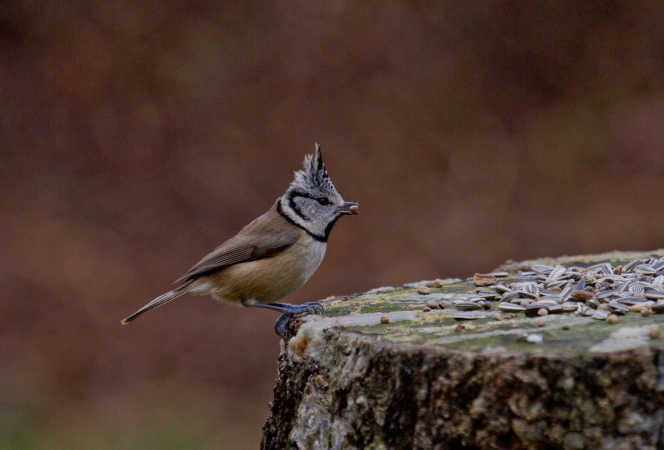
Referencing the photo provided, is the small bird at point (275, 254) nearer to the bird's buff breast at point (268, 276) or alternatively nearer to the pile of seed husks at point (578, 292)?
the bird's buff breast at point (268, 276)

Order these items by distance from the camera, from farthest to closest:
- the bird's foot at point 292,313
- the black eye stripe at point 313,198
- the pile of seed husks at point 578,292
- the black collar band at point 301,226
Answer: the black eye stripe at point 313,198 → the black collar band at point 301,226 → the bird's foot at point 292,313 → the pile of seed husks at point 578,292

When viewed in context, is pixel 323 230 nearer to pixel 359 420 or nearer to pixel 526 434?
pixel 359 420

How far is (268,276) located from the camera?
3.48 m

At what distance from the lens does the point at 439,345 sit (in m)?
2.30

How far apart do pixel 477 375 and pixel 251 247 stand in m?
1.63

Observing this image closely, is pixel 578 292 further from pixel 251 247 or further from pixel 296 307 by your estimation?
pixel 251 247

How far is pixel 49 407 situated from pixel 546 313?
4996 millimetres

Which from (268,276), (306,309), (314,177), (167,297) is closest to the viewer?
(306,309)

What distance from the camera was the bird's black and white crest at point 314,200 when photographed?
3711mm

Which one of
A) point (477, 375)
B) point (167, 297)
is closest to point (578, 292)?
point (477, 375)

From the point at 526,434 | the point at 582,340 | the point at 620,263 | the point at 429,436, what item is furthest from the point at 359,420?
the point at 620,263

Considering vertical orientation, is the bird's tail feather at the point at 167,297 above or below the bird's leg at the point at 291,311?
above

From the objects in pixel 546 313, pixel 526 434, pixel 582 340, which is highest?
pixel 546 313

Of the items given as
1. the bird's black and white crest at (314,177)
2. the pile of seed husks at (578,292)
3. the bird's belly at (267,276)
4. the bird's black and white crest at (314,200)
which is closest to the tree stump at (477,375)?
the pile of seed husks at (578,292)
